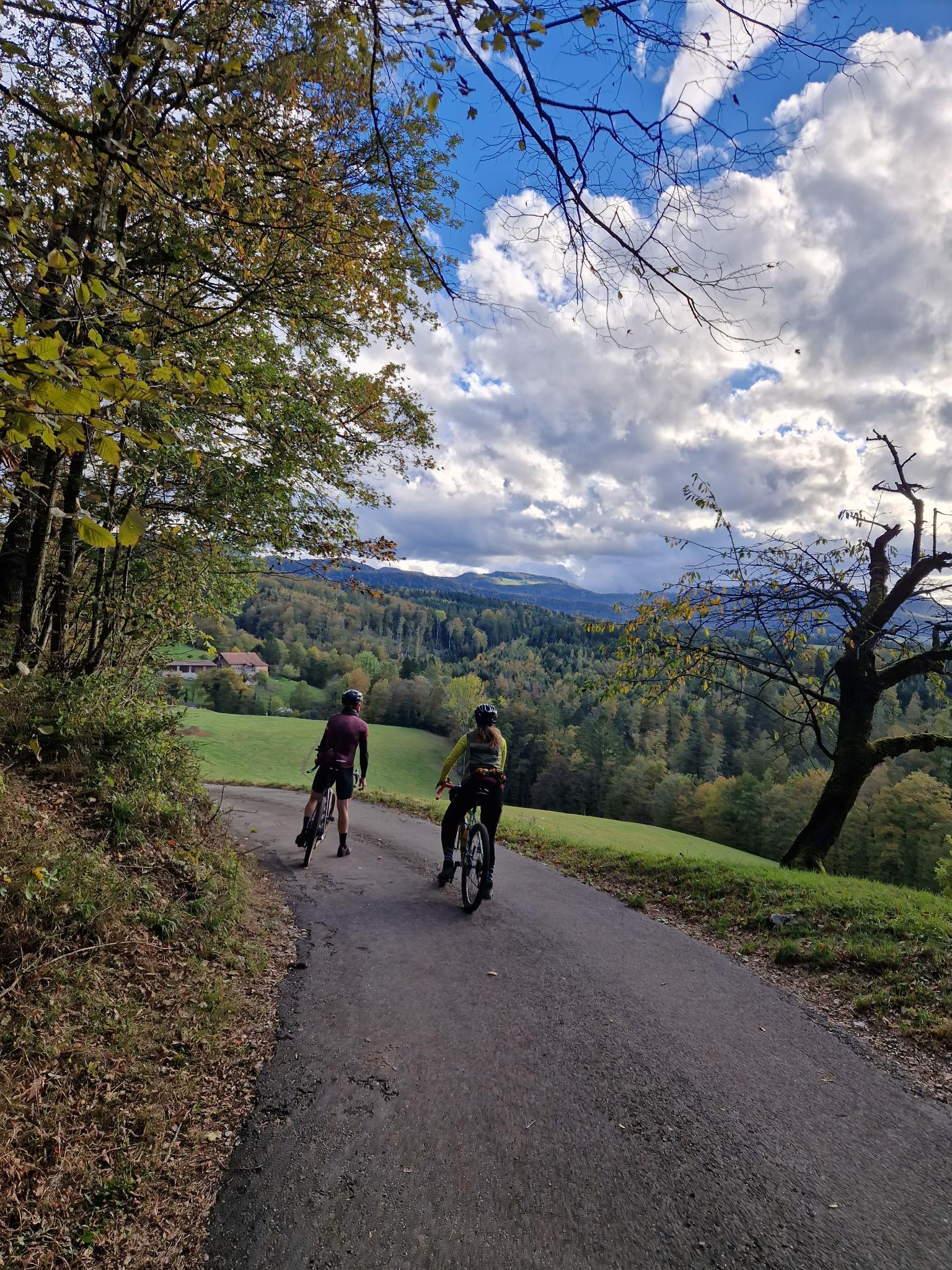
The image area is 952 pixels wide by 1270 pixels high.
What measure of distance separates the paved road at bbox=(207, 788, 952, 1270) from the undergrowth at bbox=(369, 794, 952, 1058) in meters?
0.78

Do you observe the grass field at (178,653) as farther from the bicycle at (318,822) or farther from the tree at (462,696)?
the tree at (462,696)

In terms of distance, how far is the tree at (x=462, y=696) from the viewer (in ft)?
285

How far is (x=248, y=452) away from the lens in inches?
344

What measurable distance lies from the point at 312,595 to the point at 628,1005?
185 m

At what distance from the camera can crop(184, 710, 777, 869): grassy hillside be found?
83.7ft

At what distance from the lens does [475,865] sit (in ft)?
22.5

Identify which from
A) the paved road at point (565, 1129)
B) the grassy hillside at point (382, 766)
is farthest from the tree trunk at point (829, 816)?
the paved road at point (565, 1129)

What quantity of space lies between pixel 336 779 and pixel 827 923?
6705 mm

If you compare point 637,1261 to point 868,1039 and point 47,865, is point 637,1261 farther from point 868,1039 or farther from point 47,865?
point 47,865

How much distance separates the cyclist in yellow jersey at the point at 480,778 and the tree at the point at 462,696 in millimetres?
78047

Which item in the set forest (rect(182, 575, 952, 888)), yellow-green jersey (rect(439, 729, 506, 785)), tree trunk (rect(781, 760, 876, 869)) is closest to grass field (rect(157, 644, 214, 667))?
forest (rect(182, 575, 952, 888))

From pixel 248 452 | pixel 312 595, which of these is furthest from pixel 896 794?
pixel 312 595

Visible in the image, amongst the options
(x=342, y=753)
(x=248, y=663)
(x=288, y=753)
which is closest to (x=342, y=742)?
(x=342, y=753)

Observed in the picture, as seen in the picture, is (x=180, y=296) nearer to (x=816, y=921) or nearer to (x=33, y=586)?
(x=33, y=586)
